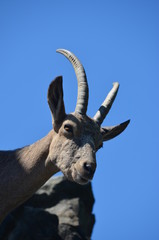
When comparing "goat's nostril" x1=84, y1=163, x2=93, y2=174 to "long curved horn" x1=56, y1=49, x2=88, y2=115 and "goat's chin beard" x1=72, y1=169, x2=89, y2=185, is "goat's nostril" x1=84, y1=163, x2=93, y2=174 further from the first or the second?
"long curved horn" x1=56, y1=49, x2=88, y2=115

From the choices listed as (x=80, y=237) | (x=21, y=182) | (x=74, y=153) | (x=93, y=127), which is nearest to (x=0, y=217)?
(x=21, y=182)

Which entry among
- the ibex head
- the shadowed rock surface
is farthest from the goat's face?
the shadowed rock surface

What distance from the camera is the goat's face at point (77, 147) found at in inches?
304

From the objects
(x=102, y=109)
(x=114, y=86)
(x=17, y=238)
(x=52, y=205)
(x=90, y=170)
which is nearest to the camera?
(x=90, y=170)

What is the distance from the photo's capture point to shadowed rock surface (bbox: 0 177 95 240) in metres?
12.0

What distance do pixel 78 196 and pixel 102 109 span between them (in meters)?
Result: 6.39

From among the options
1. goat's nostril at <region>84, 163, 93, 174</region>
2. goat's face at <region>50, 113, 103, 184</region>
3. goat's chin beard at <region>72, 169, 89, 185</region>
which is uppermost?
goat's face at <region>50, 113, 103, 184</region>

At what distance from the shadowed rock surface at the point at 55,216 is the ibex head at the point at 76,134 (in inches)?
164

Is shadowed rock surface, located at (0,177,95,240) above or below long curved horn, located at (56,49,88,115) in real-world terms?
below

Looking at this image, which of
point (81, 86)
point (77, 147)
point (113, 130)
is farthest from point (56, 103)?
point (113, 130)

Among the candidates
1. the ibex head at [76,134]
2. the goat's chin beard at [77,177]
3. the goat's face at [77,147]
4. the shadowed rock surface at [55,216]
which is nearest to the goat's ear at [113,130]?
the ibex head at [76,134]

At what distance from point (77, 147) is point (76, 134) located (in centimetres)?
31

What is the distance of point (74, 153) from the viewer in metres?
8.04

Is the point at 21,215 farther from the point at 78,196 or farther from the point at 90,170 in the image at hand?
the point at 90,170
